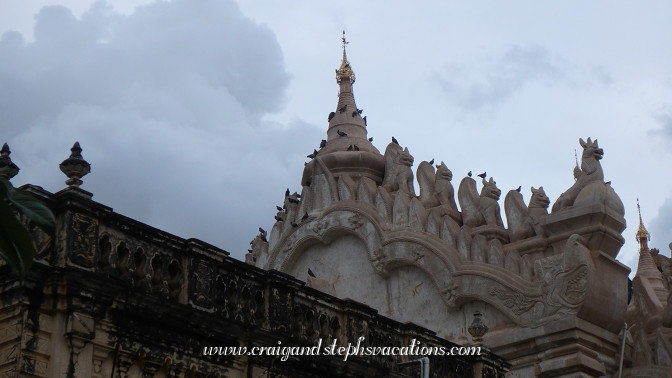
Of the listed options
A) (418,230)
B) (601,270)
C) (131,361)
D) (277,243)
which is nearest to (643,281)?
(601,270)

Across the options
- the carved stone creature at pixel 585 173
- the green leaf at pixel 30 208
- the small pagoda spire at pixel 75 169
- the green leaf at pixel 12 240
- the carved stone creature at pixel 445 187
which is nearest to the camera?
the green leaf at pixel 12 240

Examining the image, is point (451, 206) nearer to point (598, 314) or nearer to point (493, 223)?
point (493, 223)

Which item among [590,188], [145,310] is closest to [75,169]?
[145,310]

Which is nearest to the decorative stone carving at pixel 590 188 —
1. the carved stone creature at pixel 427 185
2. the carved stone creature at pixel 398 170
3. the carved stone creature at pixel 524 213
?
the carved stone creature at pixel 524 213

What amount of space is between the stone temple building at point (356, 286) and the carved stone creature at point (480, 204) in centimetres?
5

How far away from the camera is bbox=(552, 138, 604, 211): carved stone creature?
25156 mm

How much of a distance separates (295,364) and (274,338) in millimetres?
540

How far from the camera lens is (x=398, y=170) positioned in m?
27.9

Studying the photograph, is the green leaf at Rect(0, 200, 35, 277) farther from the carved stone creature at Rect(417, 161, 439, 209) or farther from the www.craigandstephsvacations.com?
the carved stone creature at Rect(417, 161, 439, 209)

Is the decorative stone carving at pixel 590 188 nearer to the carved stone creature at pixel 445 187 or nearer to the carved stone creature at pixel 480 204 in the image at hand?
the carved stone creature at pixel 480 204

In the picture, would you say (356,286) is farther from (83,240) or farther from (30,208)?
(30,208)

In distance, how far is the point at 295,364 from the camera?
15766 millimetres

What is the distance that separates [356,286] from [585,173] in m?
5.63

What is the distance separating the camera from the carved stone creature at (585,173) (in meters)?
25.2
